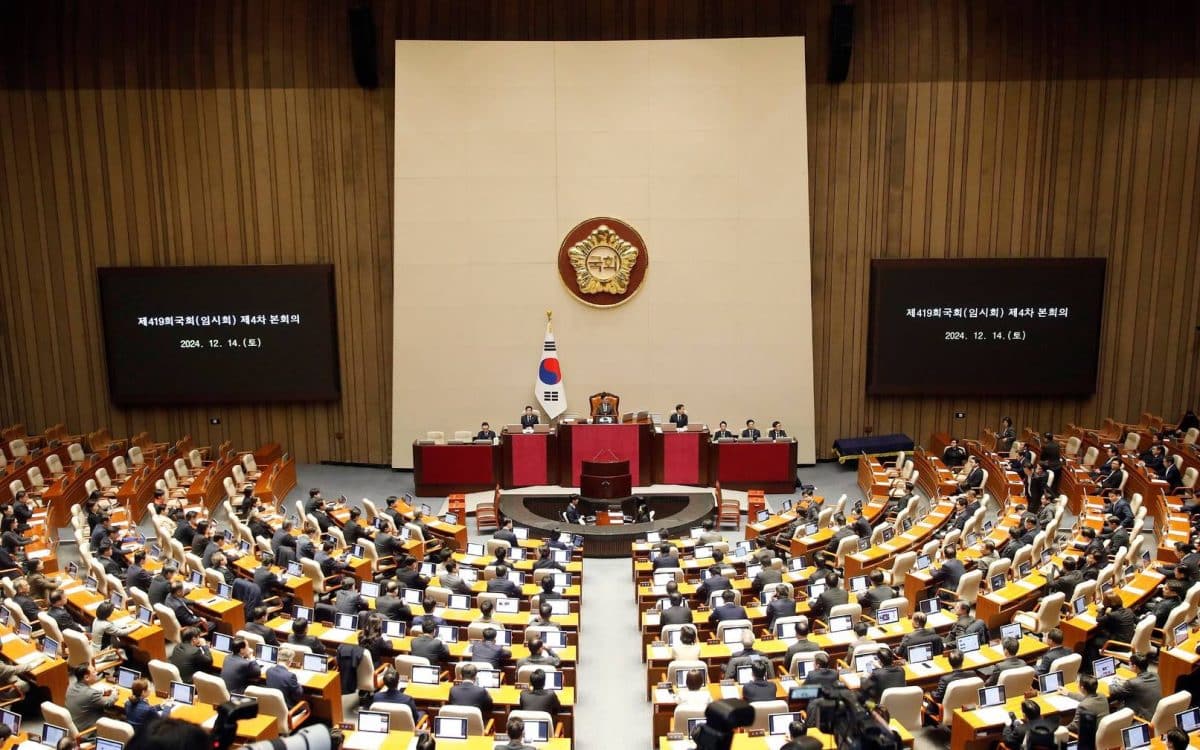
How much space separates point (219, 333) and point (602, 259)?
26.5 feet

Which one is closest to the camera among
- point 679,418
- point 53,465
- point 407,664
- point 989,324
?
point 407,664

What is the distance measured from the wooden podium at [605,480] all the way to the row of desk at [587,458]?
3.26ft

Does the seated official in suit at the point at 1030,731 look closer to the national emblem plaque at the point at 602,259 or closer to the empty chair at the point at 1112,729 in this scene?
the empty chair at the point at 1112,729

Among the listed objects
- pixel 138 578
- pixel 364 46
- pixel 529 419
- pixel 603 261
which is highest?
pixel 364 46

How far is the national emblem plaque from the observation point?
722 inches

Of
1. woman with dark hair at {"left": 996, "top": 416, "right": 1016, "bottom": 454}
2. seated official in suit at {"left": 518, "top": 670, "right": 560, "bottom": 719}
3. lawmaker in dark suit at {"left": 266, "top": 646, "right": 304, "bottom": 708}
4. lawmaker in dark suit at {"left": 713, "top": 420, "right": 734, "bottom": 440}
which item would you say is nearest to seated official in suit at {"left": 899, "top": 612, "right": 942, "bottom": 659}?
seated official in suit at {"left": 518, "top": 670, "right": 560, "bottom": 719}

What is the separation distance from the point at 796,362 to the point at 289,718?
43.1 feet

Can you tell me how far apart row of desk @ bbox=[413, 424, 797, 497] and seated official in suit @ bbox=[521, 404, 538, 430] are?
22.1 inches

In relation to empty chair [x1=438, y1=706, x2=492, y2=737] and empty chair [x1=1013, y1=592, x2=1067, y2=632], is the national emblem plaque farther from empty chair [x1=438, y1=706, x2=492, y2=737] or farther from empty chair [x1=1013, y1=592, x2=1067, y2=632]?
empty chair [x1=438, y1=706, x2=492, y2=737]

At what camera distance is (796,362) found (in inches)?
739

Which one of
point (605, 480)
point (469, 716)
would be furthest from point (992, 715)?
point (605, 480)

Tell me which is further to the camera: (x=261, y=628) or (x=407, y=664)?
(x=261, y=628)

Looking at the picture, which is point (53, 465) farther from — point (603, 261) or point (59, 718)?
point (59, 718)

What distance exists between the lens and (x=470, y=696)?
7.94 metres
